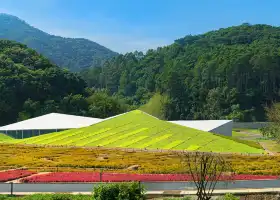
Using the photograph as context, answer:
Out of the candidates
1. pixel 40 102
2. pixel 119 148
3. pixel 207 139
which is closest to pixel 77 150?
pixel 119 148

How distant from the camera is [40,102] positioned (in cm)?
10362

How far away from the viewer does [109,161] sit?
133ft

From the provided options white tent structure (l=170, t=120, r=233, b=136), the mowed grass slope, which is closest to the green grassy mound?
the mowed grass slope

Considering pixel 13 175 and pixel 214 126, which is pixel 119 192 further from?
pixel 214 126

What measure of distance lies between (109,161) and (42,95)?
2711 inches

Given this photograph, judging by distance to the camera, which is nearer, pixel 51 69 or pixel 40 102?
pixel 40 102

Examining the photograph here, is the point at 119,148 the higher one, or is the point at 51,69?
the point at 51,69

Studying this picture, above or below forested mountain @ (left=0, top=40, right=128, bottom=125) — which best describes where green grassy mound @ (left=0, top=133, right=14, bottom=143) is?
below

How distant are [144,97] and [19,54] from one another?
1834 inches

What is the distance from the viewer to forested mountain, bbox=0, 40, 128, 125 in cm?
10000

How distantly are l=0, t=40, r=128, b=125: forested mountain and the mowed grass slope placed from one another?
3688cm

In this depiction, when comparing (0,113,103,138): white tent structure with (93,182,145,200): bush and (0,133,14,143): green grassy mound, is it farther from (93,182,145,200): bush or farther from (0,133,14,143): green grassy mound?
(93,182,145,200): bush

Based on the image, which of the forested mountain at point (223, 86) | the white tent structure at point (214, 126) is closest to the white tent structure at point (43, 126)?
the white tent structure at point (214, 126)

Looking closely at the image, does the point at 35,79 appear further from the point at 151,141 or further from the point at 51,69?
the point at 151,141
